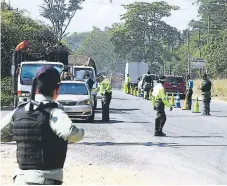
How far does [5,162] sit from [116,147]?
3.58m

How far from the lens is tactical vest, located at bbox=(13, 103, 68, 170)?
5.13m

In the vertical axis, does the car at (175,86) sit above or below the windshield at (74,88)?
below

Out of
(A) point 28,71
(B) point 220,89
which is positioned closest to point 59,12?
(B) point 220,89

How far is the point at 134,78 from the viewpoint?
215 ft

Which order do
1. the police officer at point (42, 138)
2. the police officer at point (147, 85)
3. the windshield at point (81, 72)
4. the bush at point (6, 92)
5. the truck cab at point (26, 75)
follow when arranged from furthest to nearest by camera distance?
the police officer at point (147, 85) → the windshield at point (81, 72) → the bush at point (6, 92) → the truck cab at point (26, 75) → the police officer at point (42, 138)

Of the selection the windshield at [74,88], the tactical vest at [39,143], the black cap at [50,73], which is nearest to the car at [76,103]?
the windshield at [74,88]

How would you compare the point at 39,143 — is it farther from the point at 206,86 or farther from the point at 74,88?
the point at 206,86

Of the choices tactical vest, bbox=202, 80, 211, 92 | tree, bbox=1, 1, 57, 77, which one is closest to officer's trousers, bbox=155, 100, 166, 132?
tactical vest, bbox=202, 80, 211, 92

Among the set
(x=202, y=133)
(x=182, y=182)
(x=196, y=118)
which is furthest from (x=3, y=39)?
(x=182, y=182)

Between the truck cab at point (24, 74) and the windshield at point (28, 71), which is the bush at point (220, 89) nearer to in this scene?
the truck cab at point (24, 74)

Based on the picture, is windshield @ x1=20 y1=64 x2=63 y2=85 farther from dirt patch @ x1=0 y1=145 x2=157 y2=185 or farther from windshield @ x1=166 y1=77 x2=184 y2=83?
windshield @ x1=166 y1=77 x2=184 y2=83

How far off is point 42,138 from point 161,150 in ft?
31.4

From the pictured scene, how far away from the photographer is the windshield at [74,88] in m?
22.9

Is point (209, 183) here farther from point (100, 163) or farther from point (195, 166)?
point (100, 163)
